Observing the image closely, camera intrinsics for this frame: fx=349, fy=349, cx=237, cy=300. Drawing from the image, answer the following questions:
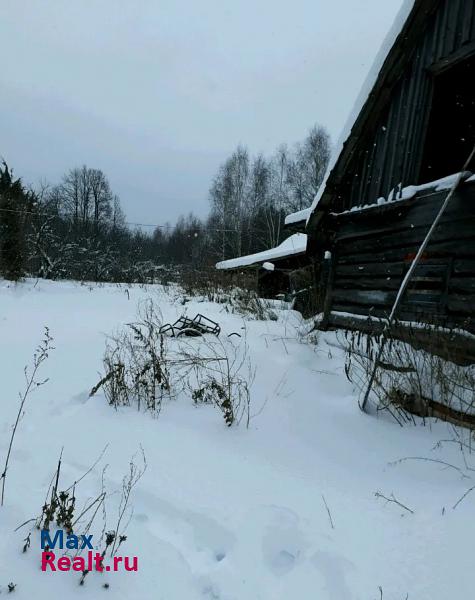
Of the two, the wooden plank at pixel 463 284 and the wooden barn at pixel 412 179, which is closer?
the wooden plank at pixel 463 284

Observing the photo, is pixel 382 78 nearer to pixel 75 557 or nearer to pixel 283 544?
pixel 283 544

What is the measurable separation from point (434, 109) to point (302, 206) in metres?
24.8

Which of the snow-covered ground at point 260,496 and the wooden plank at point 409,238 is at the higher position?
the wooden plank at point 409,238

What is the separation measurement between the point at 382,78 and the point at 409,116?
2.17ft

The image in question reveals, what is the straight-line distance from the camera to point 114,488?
2188 millimetres

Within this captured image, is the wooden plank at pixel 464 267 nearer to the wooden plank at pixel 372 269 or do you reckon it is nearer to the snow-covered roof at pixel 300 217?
the wooden plank at pixel 372 269

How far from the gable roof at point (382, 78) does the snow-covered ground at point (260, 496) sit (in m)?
3.61

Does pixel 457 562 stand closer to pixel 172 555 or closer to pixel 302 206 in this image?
pixel 172 555

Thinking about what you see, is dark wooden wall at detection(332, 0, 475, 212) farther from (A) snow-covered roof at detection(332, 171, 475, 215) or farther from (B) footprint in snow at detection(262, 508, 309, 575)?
(B) footprint in snow at detection(262, 508, 309, 575)

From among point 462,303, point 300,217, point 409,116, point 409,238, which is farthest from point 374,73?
point 462,303

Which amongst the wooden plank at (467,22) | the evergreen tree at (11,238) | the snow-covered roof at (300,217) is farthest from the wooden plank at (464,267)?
the evergreen tree at (11,238)

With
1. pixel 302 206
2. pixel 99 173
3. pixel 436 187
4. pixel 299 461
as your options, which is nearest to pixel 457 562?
pixel 299 461

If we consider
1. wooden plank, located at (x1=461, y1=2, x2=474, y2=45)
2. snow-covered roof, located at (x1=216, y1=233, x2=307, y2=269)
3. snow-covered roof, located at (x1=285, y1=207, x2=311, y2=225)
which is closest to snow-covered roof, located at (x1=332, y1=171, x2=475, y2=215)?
snow-covered roof, located at (x1=285, y1=207, x2=311, y2=225)

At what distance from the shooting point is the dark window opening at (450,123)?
15.5 ft
